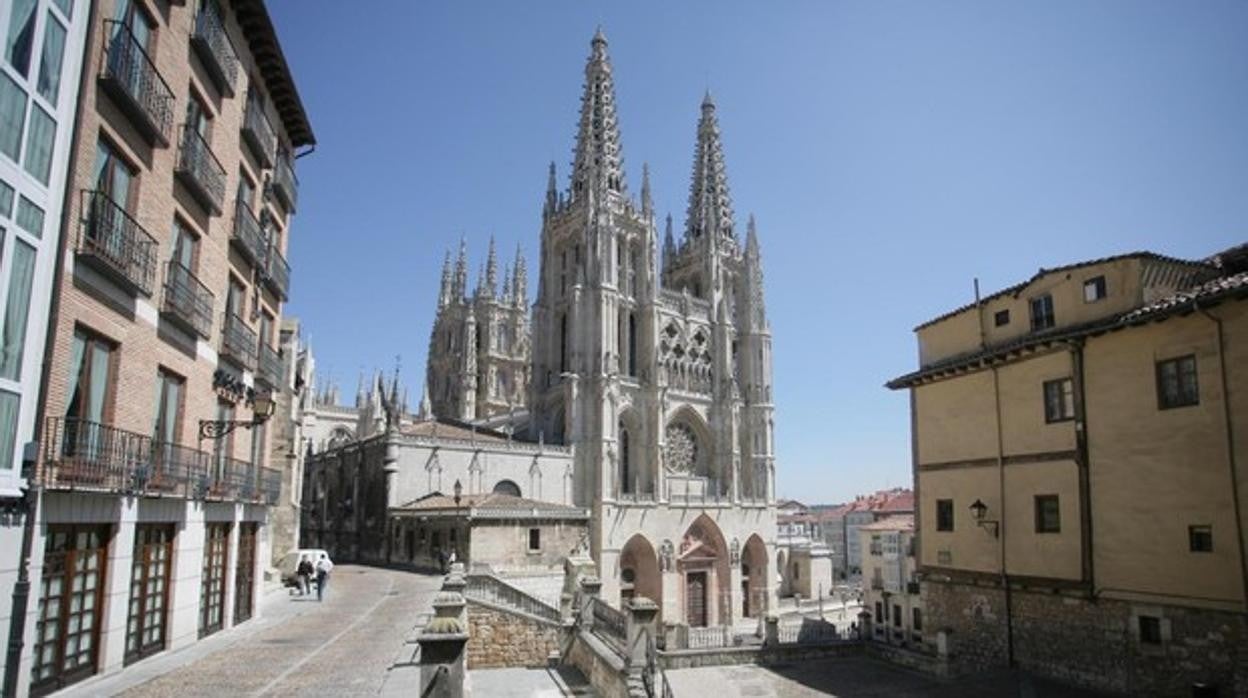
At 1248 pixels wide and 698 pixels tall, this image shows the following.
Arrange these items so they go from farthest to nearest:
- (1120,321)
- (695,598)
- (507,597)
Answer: (695,598) → (507,597) → (1120,321)

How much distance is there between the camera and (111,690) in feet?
32.9

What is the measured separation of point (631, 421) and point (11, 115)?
4844 centimetres

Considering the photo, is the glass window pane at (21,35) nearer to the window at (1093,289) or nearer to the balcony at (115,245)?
the balcony at (115,245)

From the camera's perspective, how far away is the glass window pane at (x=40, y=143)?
8758 mm

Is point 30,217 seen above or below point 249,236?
below

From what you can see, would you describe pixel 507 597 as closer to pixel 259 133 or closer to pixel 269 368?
pixel 269 368

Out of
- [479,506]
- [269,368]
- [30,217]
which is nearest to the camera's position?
[30,217]

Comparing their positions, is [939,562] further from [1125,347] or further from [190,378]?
[190,378]

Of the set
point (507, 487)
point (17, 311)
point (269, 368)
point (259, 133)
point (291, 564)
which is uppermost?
point (259, 133)

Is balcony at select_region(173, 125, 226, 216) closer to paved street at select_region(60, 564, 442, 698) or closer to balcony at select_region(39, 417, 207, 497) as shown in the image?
balcony at select_region(39, 417, 207, 497)

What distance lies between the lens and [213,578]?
1545 cm

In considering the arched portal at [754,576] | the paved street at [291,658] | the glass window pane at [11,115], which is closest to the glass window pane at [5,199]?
the glass window pane at [11,115]

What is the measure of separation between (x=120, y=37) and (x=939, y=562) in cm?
2140

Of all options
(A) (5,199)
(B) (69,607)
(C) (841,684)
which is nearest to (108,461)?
(B) (69,607)
